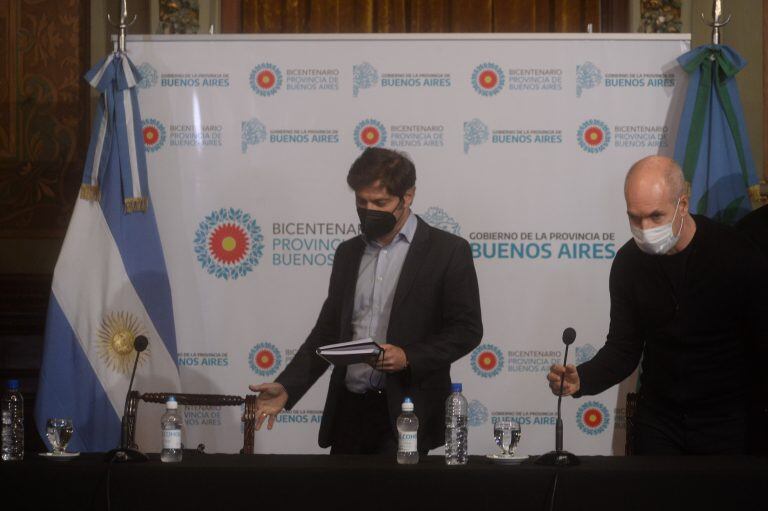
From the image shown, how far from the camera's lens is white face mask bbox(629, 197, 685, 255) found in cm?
330

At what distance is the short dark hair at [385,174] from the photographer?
3857 mm

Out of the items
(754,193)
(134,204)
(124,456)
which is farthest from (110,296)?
(754,193)

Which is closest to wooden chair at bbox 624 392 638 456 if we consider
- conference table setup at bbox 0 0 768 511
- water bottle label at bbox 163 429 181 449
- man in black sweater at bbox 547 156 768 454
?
man in black sweater at bbox 547 156 768 454

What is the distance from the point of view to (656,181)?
3297 mm

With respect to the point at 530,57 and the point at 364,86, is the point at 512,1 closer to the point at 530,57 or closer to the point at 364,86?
the point at 530,57

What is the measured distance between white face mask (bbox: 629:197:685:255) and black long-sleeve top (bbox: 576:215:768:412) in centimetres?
10

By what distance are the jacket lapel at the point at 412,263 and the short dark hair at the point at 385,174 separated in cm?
18

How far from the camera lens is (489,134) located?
4688 millimetres

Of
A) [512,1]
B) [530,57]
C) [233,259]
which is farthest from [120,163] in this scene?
[512,1]

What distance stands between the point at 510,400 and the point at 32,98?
3030 millimetres

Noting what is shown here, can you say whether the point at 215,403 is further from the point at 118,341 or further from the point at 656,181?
the point at 656,181

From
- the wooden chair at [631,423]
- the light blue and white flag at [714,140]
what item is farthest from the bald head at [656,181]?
the light blue and white flag at [714,140]

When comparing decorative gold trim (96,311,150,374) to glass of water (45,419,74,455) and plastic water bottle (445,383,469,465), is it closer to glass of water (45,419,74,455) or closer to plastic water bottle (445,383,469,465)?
glass of water (45,419,74,455)

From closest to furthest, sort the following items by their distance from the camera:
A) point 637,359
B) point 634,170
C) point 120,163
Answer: point 634,170
point 637,359
point 120,163
